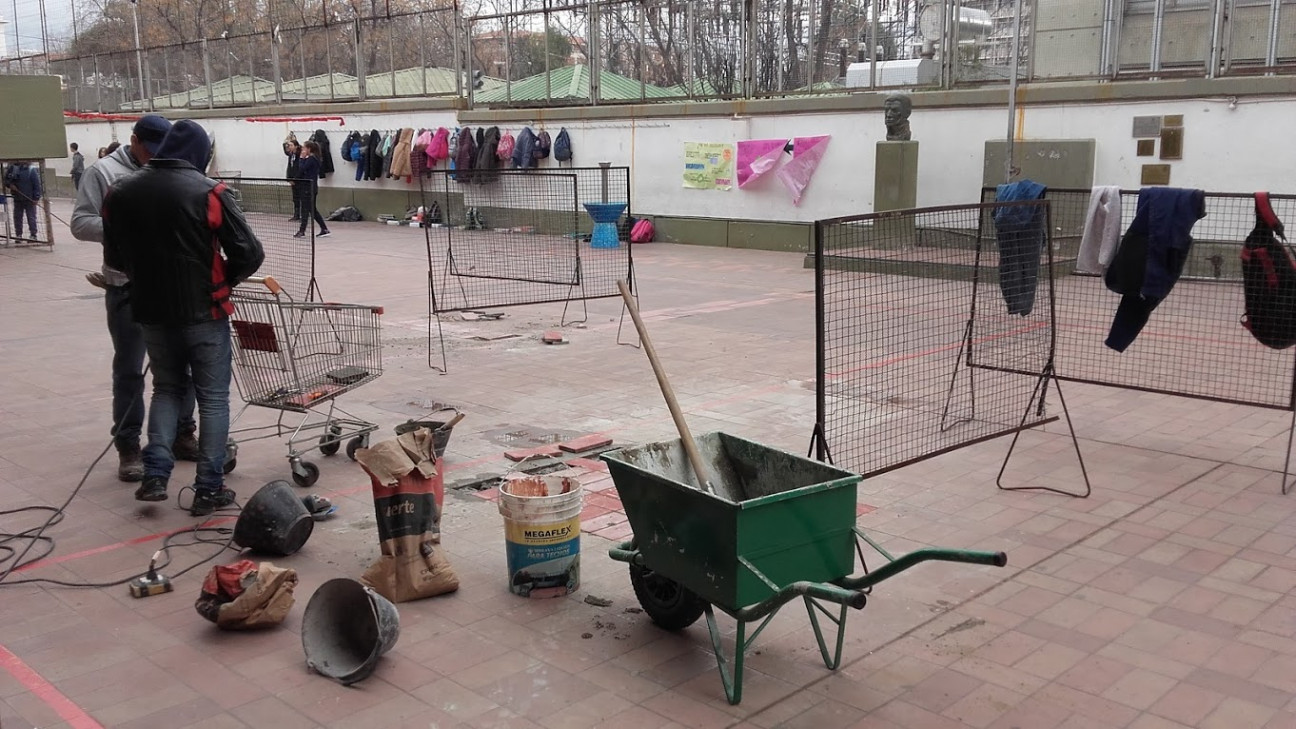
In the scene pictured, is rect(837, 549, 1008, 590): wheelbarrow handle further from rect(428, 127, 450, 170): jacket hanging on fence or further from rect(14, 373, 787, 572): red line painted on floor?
rect(428, 127, 450, 170): jacket hanging on fence

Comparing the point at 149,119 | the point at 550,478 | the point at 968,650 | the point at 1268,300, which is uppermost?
Answer: the point at 149,119

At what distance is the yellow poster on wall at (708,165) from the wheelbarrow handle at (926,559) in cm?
1663

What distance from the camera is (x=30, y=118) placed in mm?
19281

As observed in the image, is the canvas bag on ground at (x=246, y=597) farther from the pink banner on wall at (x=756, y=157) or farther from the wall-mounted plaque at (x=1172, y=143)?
the pink banner on wall at (x=756, y=157)

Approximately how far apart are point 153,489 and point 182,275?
1283 mm

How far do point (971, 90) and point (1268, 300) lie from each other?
36.8 feet

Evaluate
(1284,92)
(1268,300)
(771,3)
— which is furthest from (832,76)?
(1268,300)

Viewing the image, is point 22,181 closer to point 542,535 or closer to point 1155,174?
point 1155,174

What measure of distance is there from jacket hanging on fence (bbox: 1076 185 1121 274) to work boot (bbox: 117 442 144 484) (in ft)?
19.3

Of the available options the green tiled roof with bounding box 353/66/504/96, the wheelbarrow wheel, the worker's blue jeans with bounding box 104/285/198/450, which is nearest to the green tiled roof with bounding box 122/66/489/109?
the green tiled roof with bounding box 353/66/504/96

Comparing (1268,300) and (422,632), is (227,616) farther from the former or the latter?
(1268,300)

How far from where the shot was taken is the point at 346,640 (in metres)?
4.34

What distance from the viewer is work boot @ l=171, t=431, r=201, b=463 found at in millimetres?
6930

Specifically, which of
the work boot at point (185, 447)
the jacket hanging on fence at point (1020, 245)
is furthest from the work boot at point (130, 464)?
the jacket hanging on fence at point (1020, 245)
